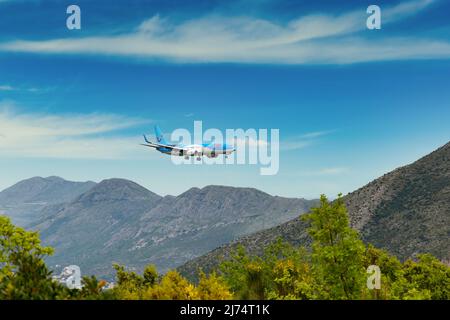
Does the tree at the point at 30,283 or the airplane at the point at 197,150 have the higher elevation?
the airplane at the point at 197,150

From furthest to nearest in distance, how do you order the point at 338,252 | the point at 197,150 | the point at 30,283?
the point at 197,150 → the point at 338,252 → the point at 30,283

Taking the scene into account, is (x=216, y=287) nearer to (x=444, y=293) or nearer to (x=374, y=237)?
(x=444, y=293)

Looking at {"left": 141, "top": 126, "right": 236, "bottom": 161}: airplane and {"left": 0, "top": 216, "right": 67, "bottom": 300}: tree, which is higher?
{"left": 141, "top": 126, "right": 236, "bottom": 161}: airplane

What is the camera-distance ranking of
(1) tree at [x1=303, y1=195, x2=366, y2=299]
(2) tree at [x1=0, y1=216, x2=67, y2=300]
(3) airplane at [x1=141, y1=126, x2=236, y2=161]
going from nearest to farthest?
(2) tree at [x1=0, y1=216, x2=67, y2=300]
(1) tree at [x1=303, y1=195, x2=366, y2=299]
(3) airplane at [x1=141, y1=126, x2=236, y2=161]

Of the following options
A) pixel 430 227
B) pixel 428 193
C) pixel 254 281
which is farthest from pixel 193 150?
pixel 428 193

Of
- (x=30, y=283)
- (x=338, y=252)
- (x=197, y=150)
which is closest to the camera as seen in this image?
(x=30, y=283)

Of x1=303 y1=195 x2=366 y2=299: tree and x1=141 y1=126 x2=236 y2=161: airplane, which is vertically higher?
x1=141 y1=126 x2=236 y2=161: airplane

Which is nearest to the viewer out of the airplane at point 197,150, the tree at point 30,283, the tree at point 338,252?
the tree at point 30,283

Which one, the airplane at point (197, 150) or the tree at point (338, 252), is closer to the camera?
the tree at point (338, 252)

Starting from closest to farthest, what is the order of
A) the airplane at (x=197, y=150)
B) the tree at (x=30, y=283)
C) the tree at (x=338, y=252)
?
the tree at (x=30, y=283), the tree at (x=338, y=252), the airplane at (x=197, y=150)

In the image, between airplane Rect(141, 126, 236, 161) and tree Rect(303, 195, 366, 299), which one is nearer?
tree Rect(303, 195, 366, 299)

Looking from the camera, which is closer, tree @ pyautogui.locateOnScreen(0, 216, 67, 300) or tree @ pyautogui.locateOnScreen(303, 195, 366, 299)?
tree @ pyautogui.locateOnScreen(0, 216, 67, 300)

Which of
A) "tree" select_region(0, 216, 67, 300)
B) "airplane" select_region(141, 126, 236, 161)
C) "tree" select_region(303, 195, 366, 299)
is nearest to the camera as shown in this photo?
"tree" select_region(0, 216, 67, 300)
